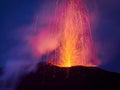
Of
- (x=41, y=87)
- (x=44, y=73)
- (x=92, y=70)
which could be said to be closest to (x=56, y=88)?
(x=41, y=87)

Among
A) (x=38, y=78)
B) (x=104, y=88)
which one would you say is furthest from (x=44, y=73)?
(x=104, y=88)

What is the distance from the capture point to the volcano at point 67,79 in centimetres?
5581

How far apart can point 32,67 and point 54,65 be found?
186 inches

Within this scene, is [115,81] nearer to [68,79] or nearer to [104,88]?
[104,88]

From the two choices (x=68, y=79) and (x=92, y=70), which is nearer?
(x=68, y=79)

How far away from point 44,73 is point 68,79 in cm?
445

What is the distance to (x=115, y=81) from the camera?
62375 millimetres

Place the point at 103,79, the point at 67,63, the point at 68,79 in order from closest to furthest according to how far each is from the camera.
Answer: the point at 67,63, the point at 68,79, the point at 103,79

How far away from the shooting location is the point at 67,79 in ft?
190

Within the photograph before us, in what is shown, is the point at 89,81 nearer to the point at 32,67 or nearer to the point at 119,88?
the point at 119,88

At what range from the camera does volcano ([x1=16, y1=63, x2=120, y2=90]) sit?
183 ft

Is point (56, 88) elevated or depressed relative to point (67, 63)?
depressed

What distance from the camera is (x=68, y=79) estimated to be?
57844 millimetres

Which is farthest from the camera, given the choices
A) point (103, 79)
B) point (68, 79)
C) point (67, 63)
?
point (103, 79)
